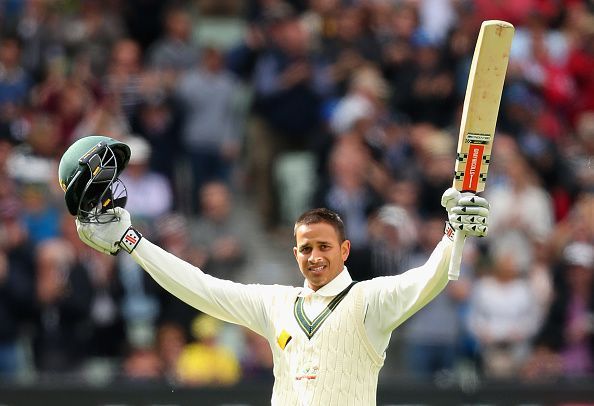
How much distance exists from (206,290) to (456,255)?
4.93 feet

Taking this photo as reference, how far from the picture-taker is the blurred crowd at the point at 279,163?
13.8m

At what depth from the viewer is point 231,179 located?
52.1ft

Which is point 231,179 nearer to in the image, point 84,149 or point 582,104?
point 582,104

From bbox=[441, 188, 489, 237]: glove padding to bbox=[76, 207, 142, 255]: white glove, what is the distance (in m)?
1.79

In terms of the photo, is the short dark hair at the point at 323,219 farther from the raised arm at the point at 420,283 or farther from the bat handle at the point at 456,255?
the bat handle at the point at 456,255

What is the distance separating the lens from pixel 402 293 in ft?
25.6

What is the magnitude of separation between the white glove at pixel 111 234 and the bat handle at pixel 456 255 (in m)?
1.79

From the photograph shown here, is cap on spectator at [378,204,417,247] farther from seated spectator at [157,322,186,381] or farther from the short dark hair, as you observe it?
the short dark hair

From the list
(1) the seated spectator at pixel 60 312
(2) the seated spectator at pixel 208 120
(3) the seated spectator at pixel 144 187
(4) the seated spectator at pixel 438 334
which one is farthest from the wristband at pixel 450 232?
(2) the seated spectator at pixel 208 120

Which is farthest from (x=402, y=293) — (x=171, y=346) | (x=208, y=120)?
(x=208, y=120)

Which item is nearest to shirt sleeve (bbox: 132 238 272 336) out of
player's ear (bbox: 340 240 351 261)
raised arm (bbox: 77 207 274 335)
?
raised arm (bbox: 77 207 274 335)

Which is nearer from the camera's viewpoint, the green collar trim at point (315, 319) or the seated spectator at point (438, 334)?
the green collar trim at point (315, 319)

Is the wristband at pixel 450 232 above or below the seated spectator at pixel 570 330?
below

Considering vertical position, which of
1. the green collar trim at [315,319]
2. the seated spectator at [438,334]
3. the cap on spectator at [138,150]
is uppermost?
the cap on spectator at [138,150]
